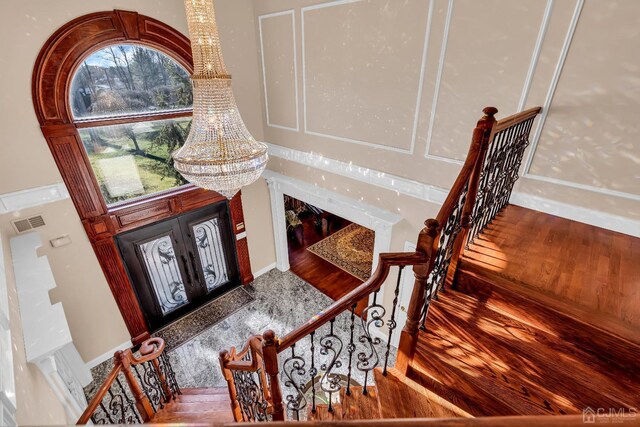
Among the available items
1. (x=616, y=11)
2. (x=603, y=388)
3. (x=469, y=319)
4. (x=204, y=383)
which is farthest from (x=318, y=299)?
(x=616, y=11)

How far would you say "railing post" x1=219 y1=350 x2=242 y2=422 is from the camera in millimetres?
2703

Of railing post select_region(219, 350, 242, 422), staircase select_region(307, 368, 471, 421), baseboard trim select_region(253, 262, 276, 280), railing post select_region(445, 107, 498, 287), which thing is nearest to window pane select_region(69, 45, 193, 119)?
railing post select_region(219, 350, 242, 422)

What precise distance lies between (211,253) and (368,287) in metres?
4.60

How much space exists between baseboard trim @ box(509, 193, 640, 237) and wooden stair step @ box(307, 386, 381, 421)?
7.49 ft

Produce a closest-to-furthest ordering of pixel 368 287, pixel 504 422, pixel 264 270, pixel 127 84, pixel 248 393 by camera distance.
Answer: pixel 504 422 < pixel 368 287 < pixel 248 393 < pixel 127 84 < pixel 264 270

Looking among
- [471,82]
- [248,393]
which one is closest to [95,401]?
[248,393]

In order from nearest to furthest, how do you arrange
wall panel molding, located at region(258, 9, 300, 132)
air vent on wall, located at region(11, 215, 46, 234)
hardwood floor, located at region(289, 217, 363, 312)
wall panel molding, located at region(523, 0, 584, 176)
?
wall panel molding, located at region(523, 0, 584, 176), air vent on wall, located at region(11, 215, 46, 234), wall panel molding, located at region(258, 9, 300, 132), hardwood floor, located at region(289, 217, 363, 312)

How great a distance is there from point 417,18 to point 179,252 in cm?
477

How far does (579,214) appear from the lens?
2625 mm

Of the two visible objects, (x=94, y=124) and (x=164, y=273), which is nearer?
(x=94, y=124)

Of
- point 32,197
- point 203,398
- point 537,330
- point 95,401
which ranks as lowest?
point 203,398

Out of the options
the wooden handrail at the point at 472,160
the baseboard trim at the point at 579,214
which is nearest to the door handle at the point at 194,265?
the wooden handrail at the point at 472,160

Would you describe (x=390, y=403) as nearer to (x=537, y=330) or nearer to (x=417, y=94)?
(x=537, y=330)

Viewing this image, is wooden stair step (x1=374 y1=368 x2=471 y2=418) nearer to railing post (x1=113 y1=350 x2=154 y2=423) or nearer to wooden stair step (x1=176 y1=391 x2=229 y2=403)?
railing post (x1=113 y1=350 x2=154 y2=423)
